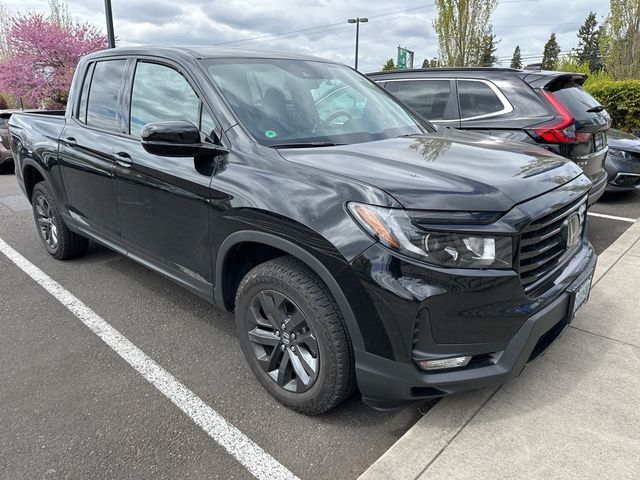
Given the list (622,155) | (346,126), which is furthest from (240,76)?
(622,155)

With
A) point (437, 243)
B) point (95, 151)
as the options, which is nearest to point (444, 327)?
point (437, 243)

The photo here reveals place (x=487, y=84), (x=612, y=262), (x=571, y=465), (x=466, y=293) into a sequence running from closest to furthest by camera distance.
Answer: (x=466, y=293) < (x=571, y=465) < (x=612, y=262) < (x=487, y=84)

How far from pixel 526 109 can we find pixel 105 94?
3.72 meters

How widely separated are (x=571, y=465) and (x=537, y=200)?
1.12m

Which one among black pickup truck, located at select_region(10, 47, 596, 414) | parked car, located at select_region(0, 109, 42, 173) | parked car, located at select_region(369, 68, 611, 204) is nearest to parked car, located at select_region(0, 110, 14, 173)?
parked car, located at select_region(0, 109, 42, 173)

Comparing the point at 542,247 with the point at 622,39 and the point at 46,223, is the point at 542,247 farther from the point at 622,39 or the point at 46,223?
the point at 622,39

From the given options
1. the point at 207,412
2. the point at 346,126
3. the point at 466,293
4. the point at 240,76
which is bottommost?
the point at 207,412

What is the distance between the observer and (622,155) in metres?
6.26

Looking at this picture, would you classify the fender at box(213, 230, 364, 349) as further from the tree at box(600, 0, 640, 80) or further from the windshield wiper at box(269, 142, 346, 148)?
the tree at box(600, 0, 640, 80)

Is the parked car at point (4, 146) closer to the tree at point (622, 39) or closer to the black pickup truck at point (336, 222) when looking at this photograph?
the black pickup truck at point (336, 222)

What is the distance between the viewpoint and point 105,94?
3.63 metres

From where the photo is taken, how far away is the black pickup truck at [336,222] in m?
1.95

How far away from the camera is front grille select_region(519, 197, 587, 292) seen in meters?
2.06

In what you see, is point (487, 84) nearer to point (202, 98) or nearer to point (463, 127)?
point (463, 127)
